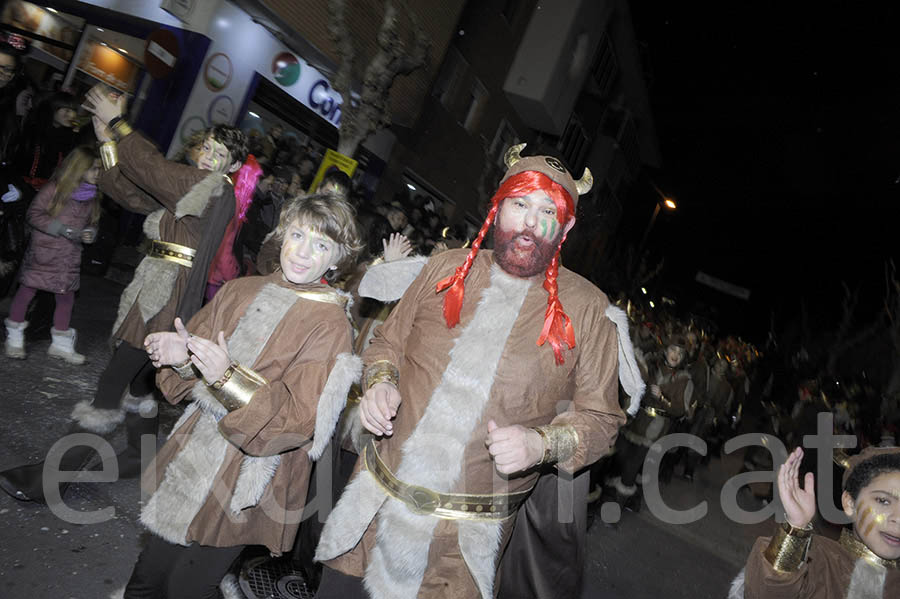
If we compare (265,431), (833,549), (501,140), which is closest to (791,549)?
(833,549)

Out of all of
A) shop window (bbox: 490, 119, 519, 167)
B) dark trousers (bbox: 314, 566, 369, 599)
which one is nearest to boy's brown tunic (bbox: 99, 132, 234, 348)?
dark trousers (bbox: 314, 566, 369, 599)

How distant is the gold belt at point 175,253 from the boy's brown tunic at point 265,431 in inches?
48.3

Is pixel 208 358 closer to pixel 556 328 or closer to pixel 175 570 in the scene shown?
pixel 175 570

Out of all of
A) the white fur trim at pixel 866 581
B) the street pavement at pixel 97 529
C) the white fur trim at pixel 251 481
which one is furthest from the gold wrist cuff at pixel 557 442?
the street pavement at pixel 97 529

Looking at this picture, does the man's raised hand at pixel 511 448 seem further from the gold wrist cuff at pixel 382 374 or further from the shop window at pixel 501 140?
the shop window at pixel 501 140

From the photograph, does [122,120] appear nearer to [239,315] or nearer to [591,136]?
[239,315]

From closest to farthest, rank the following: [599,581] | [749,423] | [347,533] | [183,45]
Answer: [347,533]
[599,581]
[183,45]
[749,423]

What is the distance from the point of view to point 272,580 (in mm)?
3443

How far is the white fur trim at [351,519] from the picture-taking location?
231 cm

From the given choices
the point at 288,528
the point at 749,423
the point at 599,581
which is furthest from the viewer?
the point at 749,423

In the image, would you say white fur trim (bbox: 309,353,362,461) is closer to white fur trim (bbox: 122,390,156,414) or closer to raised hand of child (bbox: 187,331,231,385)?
raised hand of child (bbox: 187,331,231,385)

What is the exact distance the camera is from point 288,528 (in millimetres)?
2467

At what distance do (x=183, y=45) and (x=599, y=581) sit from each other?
403 inches

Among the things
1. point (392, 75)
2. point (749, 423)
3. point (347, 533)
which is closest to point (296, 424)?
point (347, 533)
